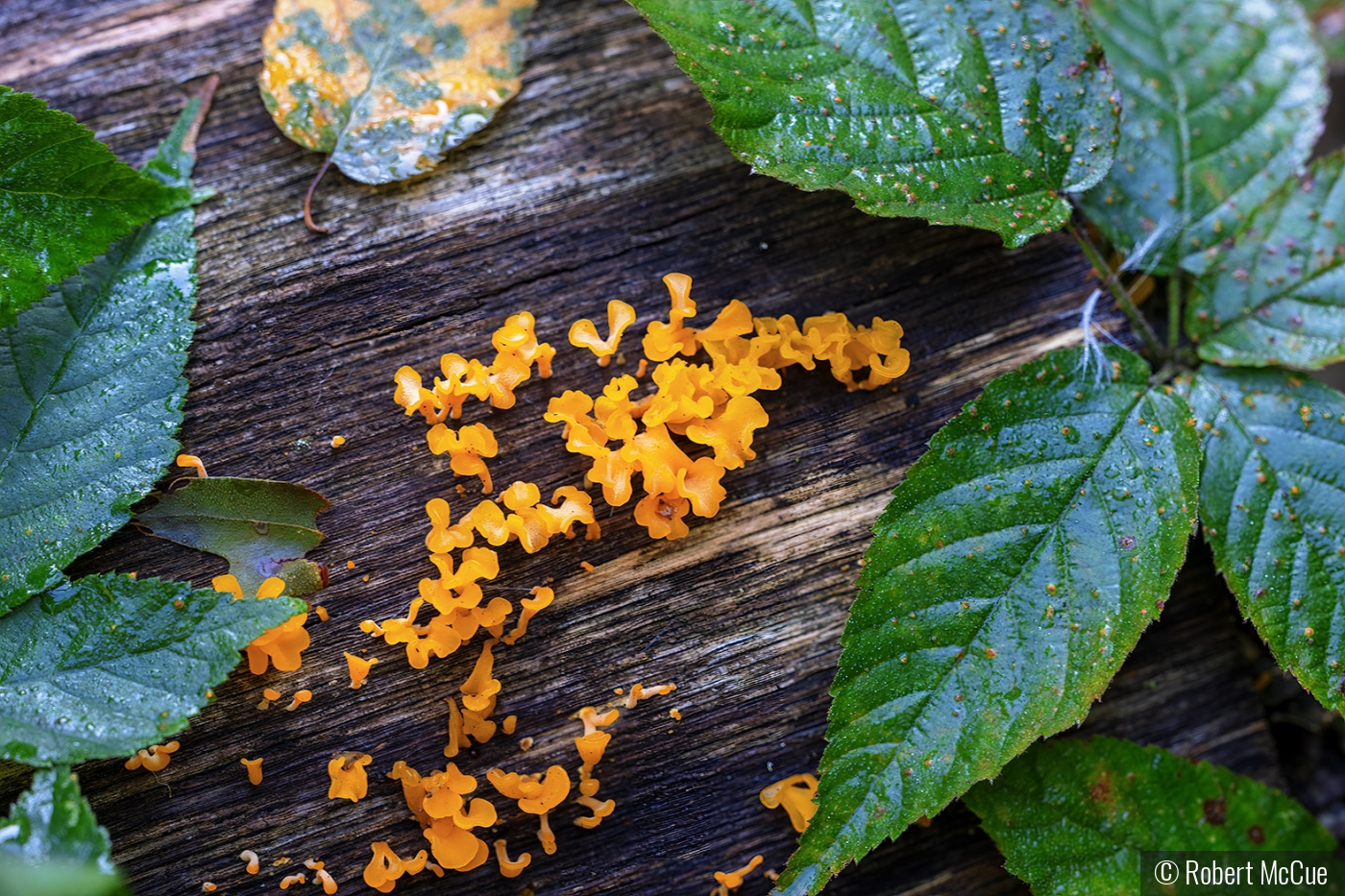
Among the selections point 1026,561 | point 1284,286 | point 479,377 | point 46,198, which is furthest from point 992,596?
point 46,198

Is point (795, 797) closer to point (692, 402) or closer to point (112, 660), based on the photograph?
point (692, 402)

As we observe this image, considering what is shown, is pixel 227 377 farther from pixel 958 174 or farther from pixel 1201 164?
pixel 1201 164

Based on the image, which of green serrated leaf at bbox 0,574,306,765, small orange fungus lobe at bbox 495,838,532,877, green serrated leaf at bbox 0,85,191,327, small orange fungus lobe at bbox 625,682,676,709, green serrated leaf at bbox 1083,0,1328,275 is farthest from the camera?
green serrated leaf at bbox 1083,0,1328,275

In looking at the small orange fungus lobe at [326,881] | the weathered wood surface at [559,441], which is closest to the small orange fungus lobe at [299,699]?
the weathered wood surface at [559,441]

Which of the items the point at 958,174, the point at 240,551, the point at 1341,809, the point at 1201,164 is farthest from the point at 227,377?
the point at 1341,809

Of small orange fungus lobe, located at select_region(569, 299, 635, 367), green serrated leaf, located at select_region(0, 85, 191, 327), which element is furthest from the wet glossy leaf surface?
small orange fungus lobe, located at select_region(569, 299, 635, 367)

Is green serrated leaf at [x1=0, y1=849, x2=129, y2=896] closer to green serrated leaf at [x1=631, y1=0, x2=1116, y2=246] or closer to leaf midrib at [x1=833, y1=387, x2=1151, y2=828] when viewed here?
leaf midrib at [x1=833, y1=387, x2=1151, y2=828]
